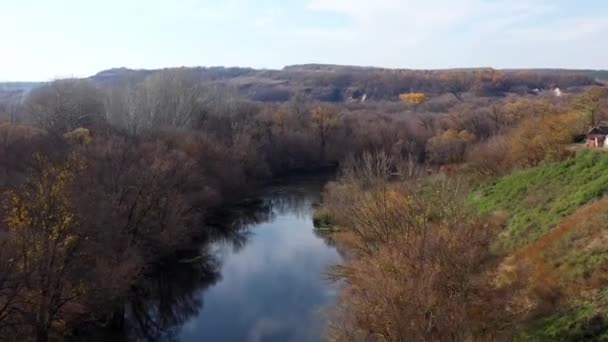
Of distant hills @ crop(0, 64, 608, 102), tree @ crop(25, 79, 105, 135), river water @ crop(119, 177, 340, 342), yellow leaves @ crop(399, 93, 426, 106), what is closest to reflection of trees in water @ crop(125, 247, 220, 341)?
river water @ crop(119, 177, 340, 342)

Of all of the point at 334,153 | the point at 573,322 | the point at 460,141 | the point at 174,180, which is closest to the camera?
the point at 573,322

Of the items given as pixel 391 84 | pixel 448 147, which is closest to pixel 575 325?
pixel 448 147

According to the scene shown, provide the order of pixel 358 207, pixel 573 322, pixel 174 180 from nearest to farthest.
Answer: pixel 573 322 < pixel 358 207 < pixel 174 180

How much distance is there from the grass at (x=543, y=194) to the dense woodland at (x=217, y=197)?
893 millimetres

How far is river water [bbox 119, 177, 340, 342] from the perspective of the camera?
19.2 meters

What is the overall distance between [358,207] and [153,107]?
2890 cm

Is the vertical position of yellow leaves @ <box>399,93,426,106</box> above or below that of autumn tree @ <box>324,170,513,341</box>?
below

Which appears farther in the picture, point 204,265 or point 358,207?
point 204,265

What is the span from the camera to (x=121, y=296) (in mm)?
Answer: 19812

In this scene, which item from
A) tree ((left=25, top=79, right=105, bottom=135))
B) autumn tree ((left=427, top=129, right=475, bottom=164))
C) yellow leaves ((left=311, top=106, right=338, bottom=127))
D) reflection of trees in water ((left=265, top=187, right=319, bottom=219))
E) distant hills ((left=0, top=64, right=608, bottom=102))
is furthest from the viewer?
distant hills ((left=0, top=64, right=608, bottom=102))

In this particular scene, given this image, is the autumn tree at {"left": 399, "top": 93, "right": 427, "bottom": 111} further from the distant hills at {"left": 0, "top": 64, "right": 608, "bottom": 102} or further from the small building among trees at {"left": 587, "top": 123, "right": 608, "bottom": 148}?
the small building among trees at {"left": 587, "top": 123, "right": 608, "bottom": 148}

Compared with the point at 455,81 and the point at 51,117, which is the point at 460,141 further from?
the point at 455,81

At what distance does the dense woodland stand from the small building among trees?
1193mm

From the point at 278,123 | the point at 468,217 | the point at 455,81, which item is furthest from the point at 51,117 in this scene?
the point at 455,81
